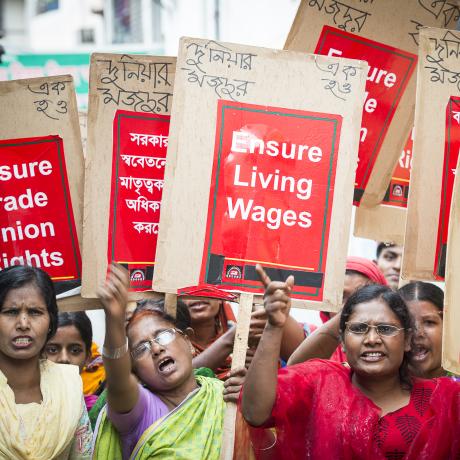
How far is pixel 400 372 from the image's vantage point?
11.0ft

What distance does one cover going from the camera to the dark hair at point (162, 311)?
377 cm

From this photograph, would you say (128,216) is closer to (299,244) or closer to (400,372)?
(299,244)

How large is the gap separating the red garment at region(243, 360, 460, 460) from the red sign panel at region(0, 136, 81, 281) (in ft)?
4.22

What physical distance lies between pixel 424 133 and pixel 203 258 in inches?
39.1

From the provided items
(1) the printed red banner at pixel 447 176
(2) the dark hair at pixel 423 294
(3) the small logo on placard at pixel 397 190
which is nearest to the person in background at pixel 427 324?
(2) the dark hair at pixel 423 294

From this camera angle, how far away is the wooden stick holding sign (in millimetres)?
3293

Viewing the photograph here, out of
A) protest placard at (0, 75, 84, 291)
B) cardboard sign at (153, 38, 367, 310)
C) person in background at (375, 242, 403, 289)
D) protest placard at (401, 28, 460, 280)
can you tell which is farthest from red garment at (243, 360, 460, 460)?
person in background at (375, 242, 403, 289)

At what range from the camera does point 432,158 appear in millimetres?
3717

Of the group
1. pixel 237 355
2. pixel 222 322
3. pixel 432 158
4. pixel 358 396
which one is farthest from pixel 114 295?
pixel 222 322

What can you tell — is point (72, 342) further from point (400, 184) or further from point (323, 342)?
point (400, 184)

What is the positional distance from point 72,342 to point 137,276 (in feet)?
2.76

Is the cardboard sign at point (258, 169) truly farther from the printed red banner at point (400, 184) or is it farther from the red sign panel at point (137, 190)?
the printed red banner at point (400, 184)

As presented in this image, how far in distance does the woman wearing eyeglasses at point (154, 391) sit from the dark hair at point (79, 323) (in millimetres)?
967

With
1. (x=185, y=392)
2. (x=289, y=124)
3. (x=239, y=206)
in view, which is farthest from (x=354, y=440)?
(x=289, y=124)
